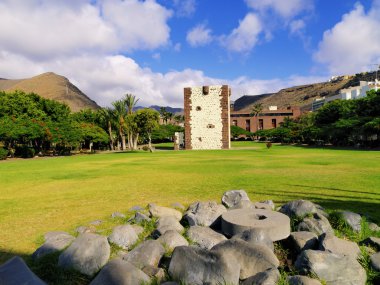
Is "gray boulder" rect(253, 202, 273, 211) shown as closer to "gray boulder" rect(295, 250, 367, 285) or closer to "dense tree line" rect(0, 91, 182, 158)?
"gray boulder" rect(295, 250, 367, 285)


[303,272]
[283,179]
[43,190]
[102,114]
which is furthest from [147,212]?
[102,114]

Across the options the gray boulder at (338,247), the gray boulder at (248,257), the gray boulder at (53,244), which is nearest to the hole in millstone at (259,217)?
the gray boulder at (338,247)

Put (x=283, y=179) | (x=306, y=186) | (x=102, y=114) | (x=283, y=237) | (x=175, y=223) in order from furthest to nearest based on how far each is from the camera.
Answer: (x=102, y=114) < (x=283, y=179) < (x=306, y=186) < (x=175, y=223) < (x=283, y=237)

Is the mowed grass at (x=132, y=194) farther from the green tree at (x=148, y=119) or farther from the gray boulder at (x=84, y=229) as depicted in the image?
the green tree at (x=148, y=119)

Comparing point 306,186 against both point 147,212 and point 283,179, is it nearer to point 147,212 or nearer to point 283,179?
point 283,179

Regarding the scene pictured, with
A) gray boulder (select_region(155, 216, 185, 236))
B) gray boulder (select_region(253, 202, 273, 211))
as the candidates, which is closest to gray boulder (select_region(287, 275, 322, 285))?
gray boulder (select_region(155, 216, 185, 236))

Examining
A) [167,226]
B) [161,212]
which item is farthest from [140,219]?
[167,226]

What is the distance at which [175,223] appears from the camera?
22.4ft

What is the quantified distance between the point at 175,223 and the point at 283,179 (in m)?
8.34

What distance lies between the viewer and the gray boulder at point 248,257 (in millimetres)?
4535

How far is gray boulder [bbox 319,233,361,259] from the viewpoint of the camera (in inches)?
196

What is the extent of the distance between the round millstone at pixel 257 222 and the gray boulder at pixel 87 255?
234cm

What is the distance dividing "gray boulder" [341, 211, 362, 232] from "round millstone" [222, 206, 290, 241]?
1307 mm

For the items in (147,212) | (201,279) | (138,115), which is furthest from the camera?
(138,115)
